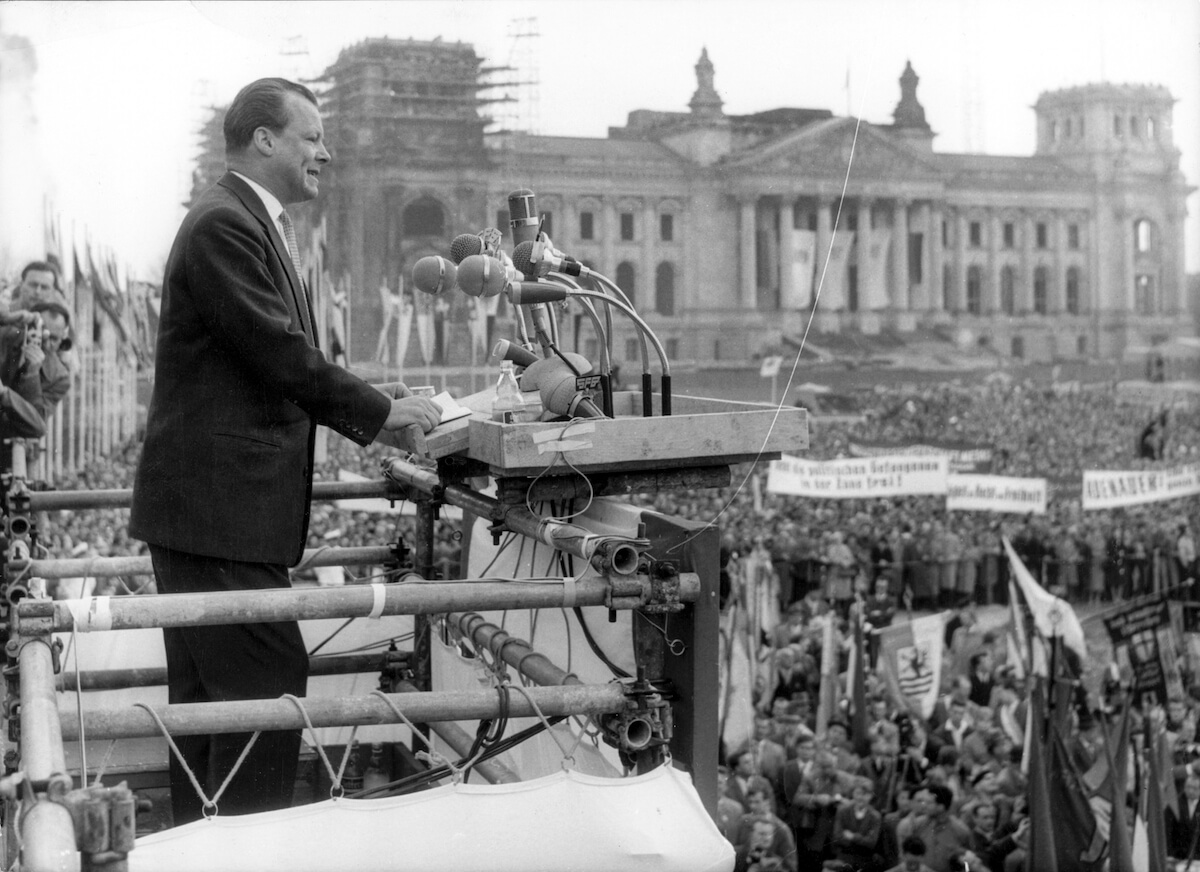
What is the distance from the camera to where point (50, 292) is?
57.6 ft

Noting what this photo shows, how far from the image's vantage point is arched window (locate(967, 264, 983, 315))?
37312 millimetres

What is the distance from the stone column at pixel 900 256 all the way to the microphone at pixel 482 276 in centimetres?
725

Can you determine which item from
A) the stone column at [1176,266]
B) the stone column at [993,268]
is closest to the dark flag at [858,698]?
the stone column at [993,268]

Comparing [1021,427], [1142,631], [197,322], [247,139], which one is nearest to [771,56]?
[247,139]

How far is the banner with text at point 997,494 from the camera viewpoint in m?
25.2

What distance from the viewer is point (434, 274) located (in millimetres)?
3412

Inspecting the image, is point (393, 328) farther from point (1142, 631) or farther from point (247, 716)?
point (1142, 631)

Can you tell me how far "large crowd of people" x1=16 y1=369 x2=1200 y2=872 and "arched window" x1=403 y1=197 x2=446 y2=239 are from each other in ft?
4.21

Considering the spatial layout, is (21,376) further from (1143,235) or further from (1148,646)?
(1143,235)

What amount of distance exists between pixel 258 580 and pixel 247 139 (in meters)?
0.96

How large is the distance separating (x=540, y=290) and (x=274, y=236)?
23.3 inches

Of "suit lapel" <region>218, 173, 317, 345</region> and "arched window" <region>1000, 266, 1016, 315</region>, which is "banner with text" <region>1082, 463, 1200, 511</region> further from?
"suit lapel" <region>218, 173, 317, 345</region>

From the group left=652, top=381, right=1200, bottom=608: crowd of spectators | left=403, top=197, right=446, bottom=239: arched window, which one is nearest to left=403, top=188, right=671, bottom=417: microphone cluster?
left=403, top=197, right=446, bottom=239: arched window

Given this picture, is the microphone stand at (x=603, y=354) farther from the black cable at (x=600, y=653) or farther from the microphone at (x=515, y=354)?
the black cable at (x=600, y=653)
